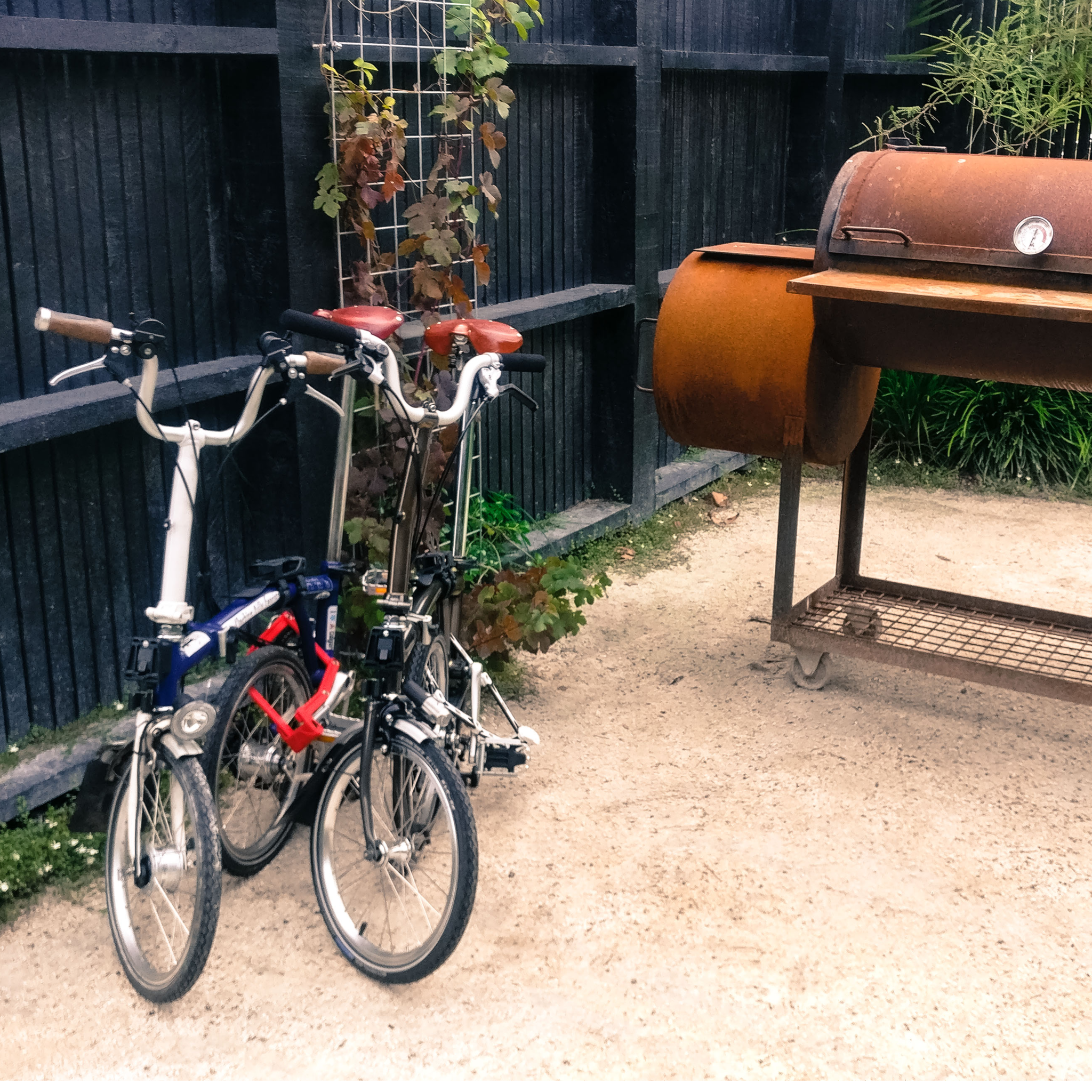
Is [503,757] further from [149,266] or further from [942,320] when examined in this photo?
[942,320]

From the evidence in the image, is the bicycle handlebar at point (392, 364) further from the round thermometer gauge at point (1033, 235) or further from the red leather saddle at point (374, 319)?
the round thermometer gauge at point (1033, 235)

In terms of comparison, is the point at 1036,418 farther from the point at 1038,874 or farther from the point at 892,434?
the point at 1038,874

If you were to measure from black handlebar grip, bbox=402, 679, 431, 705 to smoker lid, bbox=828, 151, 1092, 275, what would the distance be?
2058 millimetres

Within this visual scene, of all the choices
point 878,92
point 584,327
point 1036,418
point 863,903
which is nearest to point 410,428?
point 863,903

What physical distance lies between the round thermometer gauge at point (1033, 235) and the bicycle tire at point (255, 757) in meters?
2.39

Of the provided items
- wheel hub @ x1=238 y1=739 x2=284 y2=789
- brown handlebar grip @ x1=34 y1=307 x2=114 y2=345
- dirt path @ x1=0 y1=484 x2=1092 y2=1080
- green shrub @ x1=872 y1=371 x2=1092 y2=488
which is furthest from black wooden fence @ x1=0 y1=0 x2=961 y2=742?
green shrub @ x1=872 y1=371 x2=1092 y2=488

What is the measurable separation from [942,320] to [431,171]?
1.90m

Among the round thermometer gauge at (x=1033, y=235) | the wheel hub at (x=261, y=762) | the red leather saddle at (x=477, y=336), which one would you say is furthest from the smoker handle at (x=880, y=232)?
the wheel hub at (x=261, y=762)

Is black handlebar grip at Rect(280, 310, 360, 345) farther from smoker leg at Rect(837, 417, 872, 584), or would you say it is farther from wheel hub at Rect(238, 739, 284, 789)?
smoker leg at Rect(837, 417, 872, 584)

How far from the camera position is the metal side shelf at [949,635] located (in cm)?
421

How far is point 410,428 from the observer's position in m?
3.19

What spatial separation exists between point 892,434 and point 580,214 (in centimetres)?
270

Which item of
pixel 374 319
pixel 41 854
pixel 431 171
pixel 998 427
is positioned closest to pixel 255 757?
pixel 41 854

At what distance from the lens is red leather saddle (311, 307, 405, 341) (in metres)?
3.34
